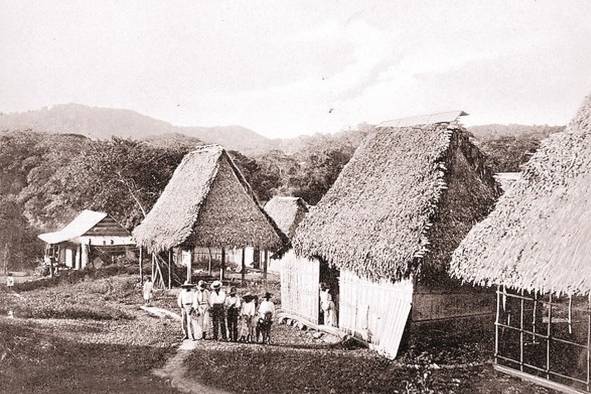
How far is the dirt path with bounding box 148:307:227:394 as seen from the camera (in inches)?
338

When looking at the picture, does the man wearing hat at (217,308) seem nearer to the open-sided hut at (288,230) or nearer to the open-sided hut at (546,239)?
the open-sided hut at (288,230)

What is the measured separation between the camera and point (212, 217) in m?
17.0

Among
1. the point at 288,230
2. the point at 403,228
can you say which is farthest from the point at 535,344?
the point at 288,230

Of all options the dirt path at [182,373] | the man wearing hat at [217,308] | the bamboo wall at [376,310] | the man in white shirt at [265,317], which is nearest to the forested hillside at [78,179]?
the man wearing hat at [217,308]

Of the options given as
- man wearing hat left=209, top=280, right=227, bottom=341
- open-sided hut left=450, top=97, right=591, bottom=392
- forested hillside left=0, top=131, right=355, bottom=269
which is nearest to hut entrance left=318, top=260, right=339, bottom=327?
man wearing hat left=209, top=280, right=227, bottom=341

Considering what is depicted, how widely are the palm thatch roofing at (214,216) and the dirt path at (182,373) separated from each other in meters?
5.70

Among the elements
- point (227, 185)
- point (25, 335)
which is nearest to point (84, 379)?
point (25, 335)

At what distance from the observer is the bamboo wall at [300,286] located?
13.9 metres

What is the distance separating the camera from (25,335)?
9.78 meters

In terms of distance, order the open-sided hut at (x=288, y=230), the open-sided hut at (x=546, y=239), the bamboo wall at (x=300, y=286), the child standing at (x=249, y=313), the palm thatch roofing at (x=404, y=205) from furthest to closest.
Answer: the open-sided hut at (x=288, y=230), the bamboo wall at (x=300, y=286), the child standing at (x=249, y=313), the palm thatch roofing at (x=404, y=205), the open-sided hut at (x=546, y=239)

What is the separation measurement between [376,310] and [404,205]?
226cm

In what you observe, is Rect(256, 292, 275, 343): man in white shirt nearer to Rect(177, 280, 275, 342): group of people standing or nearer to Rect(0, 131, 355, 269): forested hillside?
Rect(177, 280, 275, 342): group of people standing

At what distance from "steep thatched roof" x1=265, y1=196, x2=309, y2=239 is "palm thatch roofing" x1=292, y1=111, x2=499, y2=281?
11238 mm

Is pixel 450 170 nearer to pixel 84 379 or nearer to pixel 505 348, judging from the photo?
pixel 505 348
